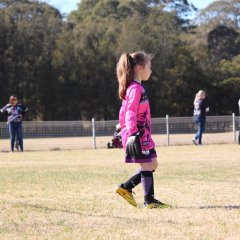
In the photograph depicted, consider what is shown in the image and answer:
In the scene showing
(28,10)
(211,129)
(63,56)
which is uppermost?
(28,10)

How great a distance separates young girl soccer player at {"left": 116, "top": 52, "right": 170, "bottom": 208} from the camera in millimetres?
6473

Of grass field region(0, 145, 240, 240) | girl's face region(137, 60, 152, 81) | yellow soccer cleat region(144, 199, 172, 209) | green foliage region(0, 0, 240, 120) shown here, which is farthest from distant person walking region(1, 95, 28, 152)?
green foliage region(0, 0, 240, 120)

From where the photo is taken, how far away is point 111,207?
6.79 m

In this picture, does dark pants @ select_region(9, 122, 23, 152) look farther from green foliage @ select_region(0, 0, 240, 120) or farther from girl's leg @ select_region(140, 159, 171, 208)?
green foliage @ select_region(0, 0, 240, 120)

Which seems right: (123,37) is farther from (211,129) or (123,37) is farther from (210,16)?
(210,16)

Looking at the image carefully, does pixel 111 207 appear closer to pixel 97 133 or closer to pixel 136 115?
pixel 136 115

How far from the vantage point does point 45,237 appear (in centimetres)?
504

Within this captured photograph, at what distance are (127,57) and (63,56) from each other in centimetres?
4058

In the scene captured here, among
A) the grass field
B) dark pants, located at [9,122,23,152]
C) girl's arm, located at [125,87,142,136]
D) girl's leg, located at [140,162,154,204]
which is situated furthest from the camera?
dark pants, located at [9,122,23,152]

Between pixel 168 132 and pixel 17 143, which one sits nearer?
pixel 17 143

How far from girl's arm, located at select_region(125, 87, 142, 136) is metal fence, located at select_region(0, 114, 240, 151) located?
16258mm

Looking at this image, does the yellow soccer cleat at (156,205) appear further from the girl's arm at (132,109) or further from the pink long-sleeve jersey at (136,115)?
the girl's arm at (132,109)

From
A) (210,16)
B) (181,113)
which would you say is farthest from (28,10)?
(210,16)

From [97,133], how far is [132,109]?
691 inches
